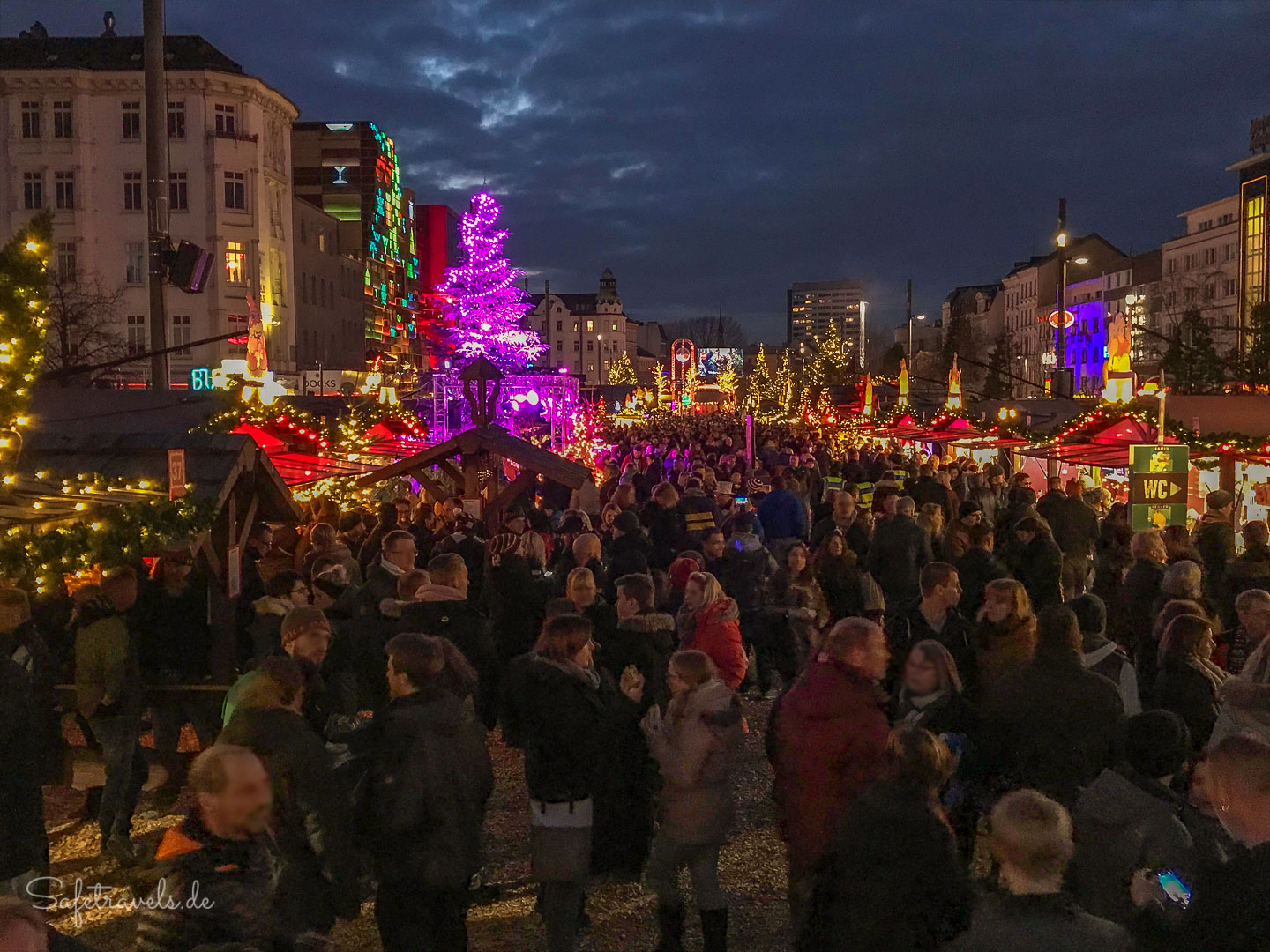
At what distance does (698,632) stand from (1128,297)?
264 feet

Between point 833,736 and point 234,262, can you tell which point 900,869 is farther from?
point 234,262

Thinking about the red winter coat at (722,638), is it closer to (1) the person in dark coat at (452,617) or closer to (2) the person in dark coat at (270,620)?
(1) the person in dark coat at (452,617)

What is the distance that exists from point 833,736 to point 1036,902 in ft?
4.67

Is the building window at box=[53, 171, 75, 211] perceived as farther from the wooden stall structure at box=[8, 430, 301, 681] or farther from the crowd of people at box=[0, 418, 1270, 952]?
the crowd of people at box=[0, 418, 1270, 952]

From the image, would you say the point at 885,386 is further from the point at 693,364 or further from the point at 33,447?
the point at 693,364

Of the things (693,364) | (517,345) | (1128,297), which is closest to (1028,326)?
(1128,297)

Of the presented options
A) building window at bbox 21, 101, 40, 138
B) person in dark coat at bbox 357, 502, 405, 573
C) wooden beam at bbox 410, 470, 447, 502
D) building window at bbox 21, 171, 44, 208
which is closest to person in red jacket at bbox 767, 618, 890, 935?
person in dark coat at bbox 357, 502, 405, 573

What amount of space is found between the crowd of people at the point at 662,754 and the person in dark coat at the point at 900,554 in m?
1.40

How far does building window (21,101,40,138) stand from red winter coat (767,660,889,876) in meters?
52.9

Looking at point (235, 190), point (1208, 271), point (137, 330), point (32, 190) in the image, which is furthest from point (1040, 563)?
point (1208, 271)

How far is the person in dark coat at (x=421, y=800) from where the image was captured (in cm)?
429

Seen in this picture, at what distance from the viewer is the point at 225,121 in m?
49.6

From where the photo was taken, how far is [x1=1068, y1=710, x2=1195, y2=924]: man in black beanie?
376 centimetres

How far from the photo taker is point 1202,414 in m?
16.9
